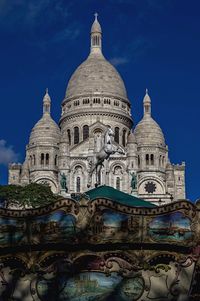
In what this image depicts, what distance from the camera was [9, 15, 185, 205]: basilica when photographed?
77.6 meters

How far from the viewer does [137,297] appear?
54.5ft

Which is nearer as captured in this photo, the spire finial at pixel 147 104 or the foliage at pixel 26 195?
the foliage at pixel 26 195

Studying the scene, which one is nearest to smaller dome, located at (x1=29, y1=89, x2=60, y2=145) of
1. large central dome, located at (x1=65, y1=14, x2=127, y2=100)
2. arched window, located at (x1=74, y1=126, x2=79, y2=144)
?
arched window, located at (x1=74, y1=126, x2=79, y2=144)

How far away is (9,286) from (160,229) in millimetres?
3666

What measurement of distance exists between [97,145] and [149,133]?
708 cm

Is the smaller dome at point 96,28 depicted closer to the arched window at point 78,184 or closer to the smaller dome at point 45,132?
the smaller dome at point 45,132

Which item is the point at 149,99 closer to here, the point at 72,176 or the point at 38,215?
the point at 72,176

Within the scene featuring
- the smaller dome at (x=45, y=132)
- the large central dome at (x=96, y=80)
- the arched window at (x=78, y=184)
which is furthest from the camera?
the large central dome at (x=96, y=80)

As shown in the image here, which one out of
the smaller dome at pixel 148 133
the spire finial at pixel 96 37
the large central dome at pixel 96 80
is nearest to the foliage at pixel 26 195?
the smaller dome at pixel 148 133

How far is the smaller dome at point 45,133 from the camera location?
83.3 metres

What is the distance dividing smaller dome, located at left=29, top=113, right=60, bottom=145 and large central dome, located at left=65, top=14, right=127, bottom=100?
472cm

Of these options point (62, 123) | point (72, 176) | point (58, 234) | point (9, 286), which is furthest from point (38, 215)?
point (62, 123)

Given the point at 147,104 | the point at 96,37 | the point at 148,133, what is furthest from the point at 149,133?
the point at 96,37

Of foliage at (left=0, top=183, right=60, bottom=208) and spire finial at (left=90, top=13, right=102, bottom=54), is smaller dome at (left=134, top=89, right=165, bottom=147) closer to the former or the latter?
spire finial at (left=90, top=13, right=102, bottom=54)
